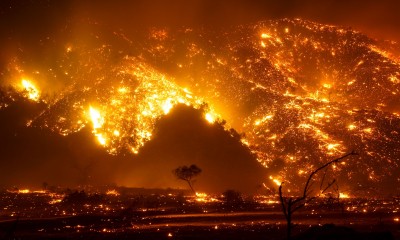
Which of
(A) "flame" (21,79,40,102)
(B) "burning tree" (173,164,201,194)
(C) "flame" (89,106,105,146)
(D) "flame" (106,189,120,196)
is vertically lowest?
(D) "flame" (106,189,120,196)

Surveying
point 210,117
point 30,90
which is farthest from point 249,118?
point 30,90

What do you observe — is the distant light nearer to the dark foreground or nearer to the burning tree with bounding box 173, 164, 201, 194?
the burning tree with bounding box 173, 164, 201, 194

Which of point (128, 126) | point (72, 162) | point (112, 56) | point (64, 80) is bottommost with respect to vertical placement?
point (72, 162)

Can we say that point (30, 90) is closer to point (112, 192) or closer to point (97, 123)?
point (97, 123)

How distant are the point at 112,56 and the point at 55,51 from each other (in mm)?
24351

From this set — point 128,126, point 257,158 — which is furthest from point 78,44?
point 257,158

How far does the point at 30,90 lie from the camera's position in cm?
16775

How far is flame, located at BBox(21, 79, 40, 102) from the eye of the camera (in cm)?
16525

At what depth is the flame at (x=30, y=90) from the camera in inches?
6506

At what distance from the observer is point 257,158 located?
152625mm

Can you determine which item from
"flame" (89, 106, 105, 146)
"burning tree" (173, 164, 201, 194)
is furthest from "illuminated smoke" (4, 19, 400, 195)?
"burning tree" (173, 164, 201, 194)

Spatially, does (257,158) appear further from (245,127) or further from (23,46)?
(23,46)

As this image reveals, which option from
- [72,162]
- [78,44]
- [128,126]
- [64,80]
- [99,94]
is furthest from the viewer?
[78,44]

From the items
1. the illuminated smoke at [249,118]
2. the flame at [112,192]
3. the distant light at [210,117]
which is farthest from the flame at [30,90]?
the distant light at [210,117]
